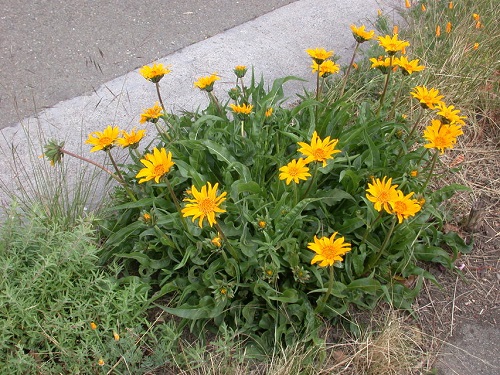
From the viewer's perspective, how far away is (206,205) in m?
1.76

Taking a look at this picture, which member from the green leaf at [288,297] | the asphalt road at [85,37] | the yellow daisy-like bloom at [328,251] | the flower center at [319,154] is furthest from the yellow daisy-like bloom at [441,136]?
the asphalt road at [85,37]

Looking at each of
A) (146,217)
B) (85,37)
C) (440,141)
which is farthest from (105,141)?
(85,37)

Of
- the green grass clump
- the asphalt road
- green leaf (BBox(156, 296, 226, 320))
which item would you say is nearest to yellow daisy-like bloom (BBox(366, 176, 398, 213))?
green leaf (BBox(156, 296, 226, 320))

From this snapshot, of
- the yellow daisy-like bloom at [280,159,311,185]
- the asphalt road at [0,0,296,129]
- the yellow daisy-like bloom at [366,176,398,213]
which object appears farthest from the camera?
the asphalt road at [0,0,296,129]

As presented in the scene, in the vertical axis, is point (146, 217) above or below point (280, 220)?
above

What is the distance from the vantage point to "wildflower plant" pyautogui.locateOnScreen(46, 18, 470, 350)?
2.04 m

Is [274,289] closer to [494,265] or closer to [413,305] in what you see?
[413,305]

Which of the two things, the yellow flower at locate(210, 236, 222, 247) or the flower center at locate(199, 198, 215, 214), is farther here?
the yellow flower at locate(210, 236, 222, 247)

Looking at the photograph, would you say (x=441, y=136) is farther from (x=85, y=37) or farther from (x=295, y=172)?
(x=85, y=37)

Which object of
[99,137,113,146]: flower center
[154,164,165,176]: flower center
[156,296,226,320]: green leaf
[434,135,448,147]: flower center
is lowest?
[156,296,226,320]: green leaf

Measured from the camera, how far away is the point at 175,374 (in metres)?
2.01

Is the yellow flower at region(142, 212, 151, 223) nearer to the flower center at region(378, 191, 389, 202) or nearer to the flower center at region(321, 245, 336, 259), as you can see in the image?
the flower center at region(321, 245, 336, 259)

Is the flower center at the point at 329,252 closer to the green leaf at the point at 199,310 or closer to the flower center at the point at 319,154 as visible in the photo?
the flower center at the point at 319,154

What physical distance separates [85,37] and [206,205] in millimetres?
2386
